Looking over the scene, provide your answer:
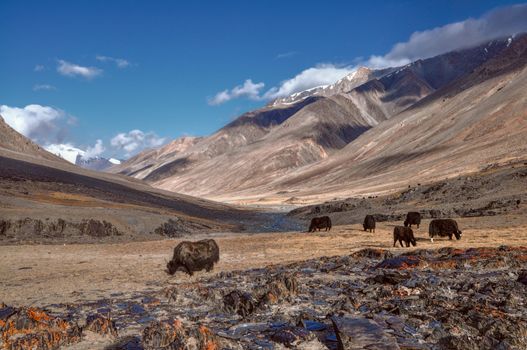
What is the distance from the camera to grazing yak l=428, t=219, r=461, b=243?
83.5 feet

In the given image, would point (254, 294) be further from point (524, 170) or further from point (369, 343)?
point (524, 170)

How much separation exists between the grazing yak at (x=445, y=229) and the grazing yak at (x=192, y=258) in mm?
13364

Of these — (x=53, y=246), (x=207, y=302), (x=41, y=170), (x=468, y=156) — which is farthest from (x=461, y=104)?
(x=207, y=302)

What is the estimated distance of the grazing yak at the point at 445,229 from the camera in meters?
25.5

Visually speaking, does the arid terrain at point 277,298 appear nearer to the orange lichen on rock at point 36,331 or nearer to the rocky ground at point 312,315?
the rocky ground at point 312,315

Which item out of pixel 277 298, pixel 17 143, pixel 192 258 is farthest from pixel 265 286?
pixel 17 143

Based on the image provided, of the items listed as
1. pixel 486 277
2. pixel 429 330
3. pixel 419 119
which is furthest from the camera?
pixel 419 119

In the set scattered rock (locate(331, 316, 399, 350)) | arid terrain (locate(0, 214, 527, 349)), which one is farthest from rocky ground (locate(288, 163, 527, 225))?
scattered rock (locate(331, 316, 399, 350))

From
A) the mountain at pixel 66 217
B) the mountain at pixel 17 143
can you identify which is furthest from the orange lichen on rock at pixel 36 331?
the mountain at pixel 17 143

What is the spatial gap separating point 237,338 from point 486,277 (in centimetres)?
778

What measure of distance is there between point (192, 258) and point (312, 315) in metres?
8.75

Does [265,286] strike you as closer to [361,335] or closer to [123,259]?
[361,335]

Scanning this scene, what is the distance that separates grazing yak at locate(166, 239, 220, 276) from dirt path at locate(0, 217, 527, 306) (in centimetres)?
51

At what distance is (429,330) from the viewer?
841cm
